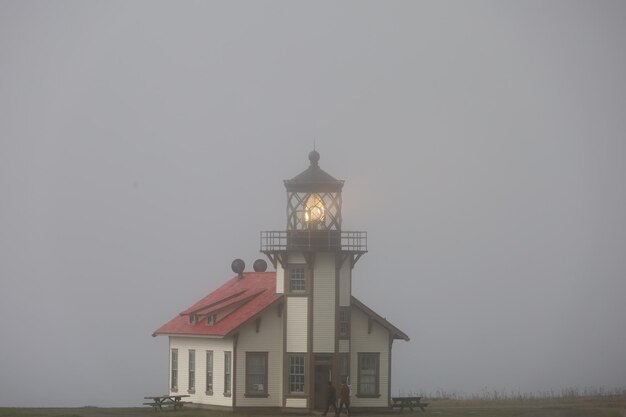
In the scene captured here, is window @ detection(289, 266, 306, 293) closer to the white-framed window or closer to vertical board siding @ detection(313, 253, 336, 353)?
vertical board siding @ detection(313, 253, 336, 353)

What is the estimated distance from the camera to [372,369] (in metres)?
60.1

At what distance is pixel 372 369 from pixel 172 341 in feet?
33.1

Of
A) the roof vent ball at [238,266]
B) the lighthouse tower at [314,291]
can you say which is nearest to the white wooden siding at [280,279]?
the lighthouse tower at [314,291]

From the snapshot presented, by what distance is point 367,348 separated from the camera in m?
60.1

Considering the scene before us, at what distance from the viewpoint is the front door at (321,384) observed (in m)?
58.3

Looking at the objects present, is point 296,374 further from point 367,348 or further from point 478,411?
point 478,411

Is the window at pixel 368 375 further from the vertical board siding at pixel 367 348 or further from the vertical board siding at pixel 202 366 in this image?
the vertical board siding at pixel 202 366

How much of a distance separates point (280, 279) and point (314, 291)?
176cm

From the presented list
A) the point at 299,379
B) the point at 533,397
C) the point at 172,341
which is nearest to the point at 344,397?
the point at 299,379

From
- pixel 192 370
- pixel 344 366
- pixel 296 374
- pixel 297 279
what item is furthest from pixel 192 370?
pixel 344 366

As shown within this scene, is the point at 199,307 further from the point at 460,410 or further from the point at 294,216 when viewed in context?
the point at 460,410

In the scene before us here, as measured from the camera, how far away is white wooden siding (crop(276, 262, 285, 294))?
193ft

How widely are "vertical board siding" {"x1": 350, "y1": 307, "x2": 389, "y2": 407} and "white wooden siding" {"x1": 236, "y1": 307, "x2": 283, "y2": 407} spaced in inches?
123

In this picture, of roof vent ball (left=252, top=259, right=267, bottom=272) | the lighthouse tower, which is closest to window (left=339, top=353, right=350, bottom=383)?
the lighthouse tower
